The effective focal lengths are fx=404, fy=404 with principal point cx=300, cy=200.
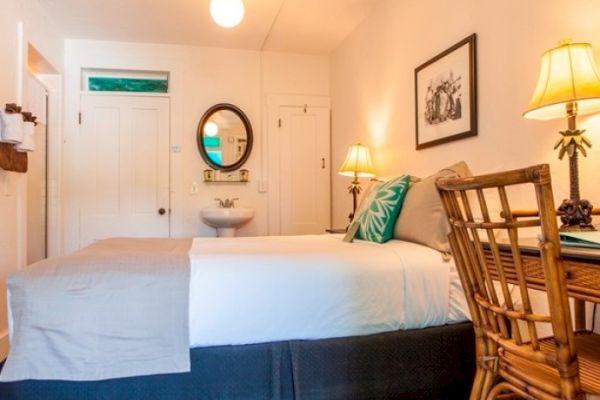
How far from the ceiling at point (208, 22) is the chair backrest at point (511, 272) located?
2.76m

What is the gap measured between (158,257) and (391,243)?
1124mm

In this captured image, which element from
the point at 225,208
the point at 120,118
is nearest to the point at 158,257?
the point at 225,208

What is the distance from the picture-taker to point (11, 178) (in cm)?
265

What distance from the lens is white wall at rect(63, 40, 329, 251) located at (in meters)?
3.93

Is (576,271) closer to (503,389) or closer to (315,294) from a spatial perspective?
(503,389)

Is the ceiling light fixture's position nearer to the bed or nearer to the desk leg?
the bed

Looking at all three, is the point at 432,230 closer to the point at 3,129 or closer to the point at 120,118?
the point at 3,129

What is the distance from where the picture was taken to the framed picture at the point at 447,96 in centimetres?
225

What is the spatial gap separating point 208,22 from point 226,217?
177cm

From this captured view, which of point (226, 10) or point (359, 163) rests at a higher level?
point (226, 10)

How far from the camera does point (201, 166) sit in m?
4.19

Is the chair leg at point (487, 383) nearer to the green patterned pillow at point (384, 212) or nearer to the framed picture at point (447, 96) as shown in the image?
the green patterned pillow at point (384, 212)

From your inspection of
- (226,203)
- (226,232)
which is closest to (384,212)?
(226,232)

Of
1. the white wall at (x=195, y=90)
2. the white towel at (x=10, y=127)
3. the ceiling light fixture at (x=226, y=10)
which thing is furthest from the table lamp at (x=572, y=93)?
the white wall at (x=195, y=90)
